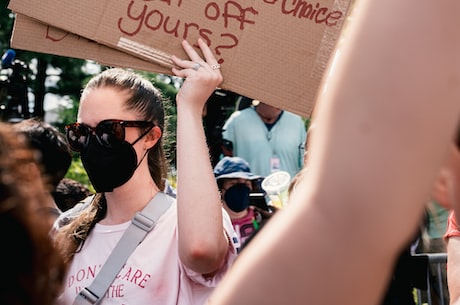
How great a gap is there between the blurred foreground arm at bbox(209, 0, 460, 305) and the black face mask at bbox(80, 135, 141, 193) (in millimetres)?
2146

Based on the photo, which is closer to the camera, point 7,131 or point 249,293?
point 249,293

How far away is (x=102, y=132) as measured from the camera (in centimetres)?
284

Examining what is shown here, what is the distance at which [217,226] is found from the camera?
2.40 metres

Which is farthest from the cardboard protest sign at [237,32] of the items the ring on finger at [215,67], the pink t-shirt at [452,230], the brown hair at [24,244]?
the brown hair at [24,244]

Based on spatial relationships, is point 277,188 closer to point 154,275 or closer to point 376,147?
point 154,275

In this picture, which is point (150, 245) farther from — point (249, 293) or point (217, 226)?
point (249, 293)

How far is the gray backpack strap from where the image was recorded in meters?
2.47

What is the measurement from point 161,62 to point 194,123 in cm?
25

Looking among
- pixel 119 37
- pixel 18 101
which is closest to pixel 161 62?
pixel 119 37

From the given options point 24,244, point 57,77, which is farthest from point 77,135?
point 57,77

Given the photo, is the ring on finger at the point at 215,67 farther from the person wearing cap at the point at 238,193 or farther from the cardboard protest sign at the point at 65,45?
the person wearing cap at the point at 238,193

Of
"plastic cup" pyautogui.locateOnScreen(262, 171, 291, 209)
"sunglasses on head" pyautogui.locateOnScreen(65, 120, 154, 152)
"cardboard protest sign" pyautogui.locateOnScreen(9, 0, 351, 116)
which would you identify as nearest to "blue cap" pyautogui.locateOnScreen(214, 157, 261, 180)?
"plastic cup" pyautogui.locateOnScreen(262, 171, 291, 209)

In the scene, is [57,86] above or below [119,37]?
below

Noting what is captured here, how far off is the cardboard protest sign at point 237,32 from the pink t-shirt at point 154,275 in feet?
1.92
